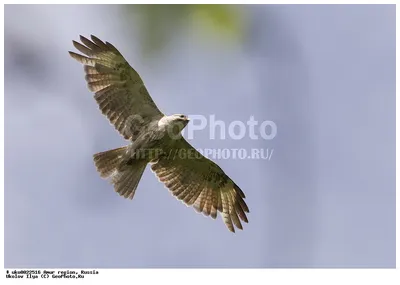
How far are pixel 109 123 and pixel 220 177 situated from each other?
85.9 inches

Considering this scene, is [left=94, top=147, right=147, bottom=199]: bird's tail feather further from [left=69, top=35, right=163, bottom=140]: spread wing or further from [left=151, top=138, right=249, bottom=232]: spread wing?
[left=151, top=138, right=249, bottom=232]: spread wing

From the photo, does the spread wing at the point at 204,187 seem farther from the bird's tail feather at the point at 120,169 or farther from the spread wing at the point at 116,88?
the spread wing at the point at 116,88

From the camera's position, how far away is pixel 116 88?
8469 mm

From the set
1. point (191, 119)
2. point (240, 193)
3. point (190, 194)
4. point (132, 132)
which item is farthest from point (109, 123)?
point (240, 193)

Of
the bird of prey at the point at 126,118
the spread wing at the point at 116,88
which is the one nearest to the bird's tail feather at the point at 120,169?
the bird of prey at the point at 126,118

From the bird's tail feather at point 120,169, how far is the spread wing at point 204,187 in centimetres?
74

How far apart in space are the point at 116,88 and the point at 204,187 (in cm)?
234

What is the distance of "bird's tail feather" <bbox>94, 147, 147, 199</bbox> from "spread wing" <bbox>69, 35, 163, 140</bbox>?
349 millimetres

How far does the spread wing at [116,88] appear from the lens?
8359mm

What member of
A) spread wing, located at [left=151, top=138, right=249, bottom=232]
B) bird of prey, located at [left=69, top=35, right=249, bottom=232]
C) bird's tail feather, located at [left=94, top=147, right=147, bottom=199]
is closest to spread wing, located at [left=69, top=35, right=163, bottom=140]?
bird of prey, located at [left=69, top=35, right=249, bottom=232]

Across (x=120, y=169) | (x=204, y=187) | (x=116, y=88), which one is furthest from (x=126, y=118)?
(x=204, y=187)

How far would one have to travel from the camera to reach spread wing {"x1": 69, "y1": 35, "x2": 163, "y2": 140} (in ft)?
27.4

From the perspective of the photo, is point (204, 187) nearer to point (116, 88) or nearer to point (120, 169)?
point (120, 169)
